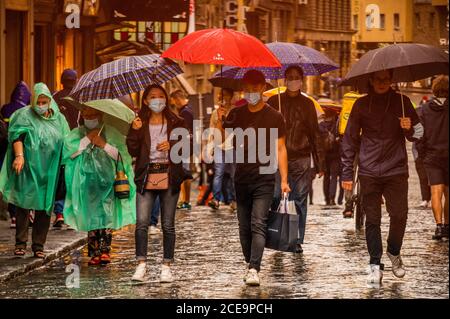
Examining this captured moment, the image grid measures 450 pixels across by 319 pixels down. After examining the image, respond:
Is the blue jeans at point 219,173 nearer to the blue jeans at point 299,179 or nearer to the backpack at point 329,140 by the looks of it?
the backpack at point 329,140

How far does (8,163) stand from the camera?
16.5 m

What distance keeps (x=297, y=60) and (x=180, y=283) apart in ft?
16.2

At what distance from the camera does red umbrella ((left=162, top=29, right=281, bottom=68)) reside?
14.5m

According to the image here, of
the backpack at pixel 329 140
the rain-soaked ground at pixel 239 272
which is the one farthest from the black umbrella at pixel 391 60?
the backpack at pixel 329 140

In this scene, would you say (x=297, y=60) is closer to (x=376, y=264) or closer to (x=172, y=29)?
(x=376, y=264)

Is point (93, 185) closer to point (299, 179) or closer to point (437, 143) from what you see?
point (299, 179)

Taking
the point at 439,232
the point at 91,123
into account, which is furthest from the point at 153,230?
the point at 91,123

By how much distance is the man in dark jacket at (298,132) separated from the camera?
54.8ft

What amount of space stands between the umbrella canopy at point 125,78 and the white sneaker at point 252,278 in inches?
81.0

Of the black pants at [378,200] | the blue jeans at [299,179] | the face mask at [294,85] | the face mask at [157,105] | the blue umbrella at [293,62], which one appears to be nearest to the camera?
the black pants at [378,200]

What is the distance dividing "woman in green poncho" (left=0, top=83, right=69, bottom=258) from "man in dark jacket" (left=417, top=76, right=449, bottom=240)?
4065mm

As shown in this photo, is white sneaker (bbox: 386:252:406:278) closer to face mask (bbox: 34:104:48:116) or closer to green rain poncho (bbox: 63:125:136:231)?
green rain poncho (bbox: 63:125:136:231)

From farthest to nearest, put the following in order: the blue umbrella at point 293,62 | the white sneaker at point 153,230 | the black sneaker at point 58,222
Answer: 1. the black sneaker at point 58,222
2. the white sneaker at point 153,230
3. the blue umbrella at point 293,62

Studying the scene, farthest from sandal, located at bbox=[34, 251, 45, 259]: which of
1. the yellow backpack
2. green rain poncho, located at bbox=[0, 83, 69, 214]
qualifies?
the yellow backpack
